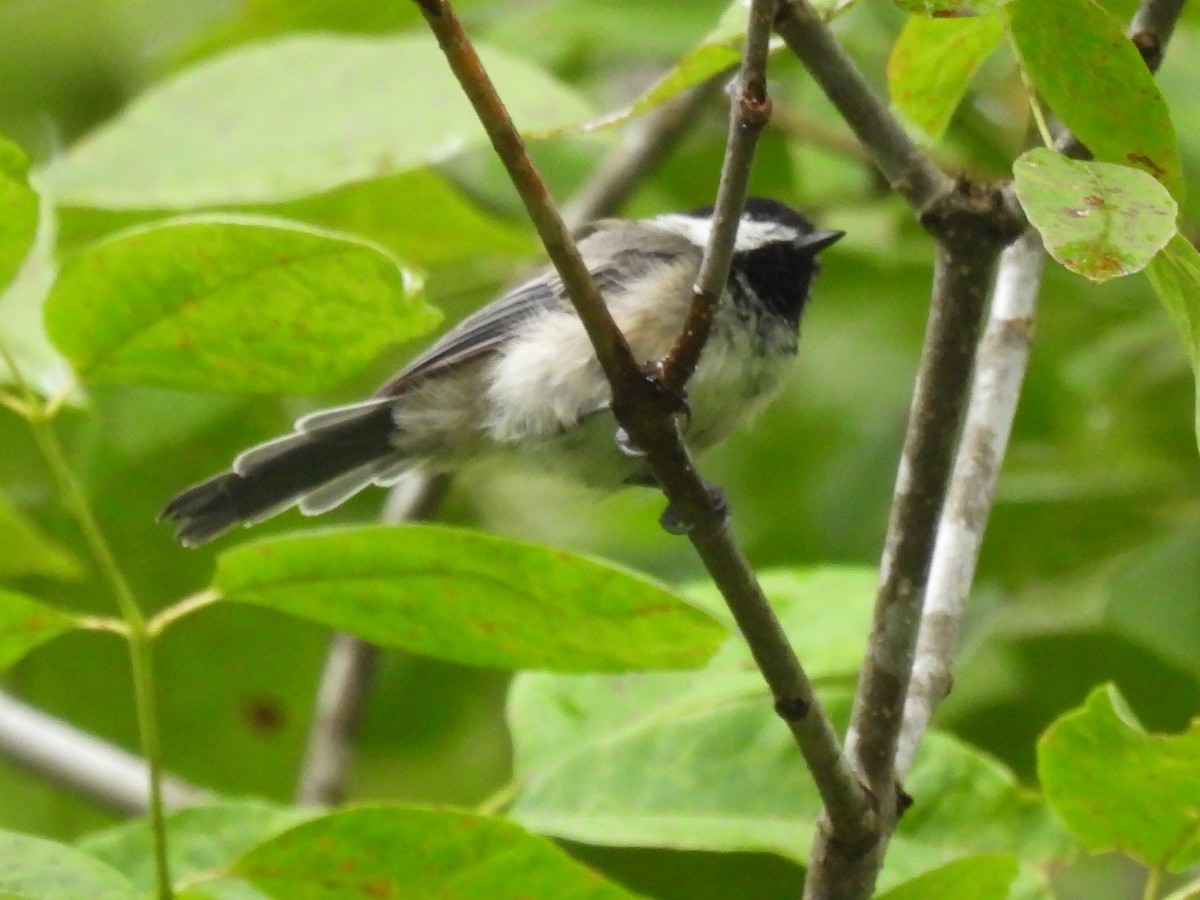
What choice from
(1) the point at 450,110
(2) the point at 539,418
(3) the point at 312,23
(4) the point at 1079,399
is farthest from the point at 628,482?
(3) the point at 312,23

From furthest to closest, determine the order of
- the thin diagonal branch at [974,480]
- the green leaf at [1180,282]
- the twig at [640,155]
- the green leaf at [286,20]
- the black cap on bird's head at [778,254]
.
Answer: the twig at [640,155] → the green leaf at [286,20] → the black cap on bird's head at [778,254] → the thin diagonal branch at [974,480] → the green leaf at [1180,282]

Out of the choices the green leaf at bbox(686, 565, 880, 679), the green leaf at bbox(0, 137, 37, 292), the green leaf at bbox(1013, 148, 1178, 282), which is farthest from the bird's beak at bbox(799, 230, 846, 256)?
the green leaf at bbox(1013, 148, 1178, 282)

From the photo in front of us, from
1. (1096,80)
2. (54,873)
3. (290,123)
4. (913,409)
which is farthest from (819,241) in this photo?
(54,873)

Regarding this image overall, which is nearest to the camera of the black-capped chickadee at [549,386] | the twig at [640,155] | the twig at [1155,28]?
the twig at [1155,28]

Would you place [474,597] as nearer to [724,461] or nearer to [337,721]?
[337,721]

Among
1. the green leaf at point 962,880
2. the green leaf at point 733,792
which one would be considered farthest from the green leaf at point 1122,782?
the green leaf at point 733,792

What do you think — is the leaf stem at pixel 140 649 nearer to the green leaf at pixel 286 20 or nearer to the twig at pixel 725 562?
the twig at pixel 725 562

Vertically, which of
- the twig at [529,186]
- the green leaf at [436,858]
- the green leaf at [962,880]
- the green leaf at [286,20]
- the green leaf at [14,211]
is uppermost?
the green leaf at [286,20]
